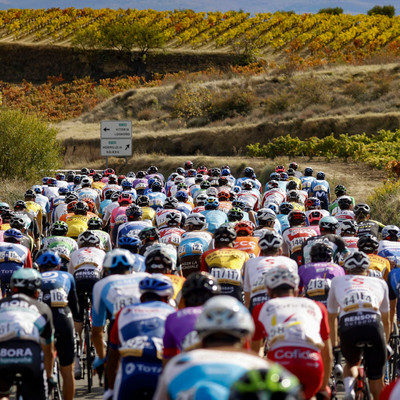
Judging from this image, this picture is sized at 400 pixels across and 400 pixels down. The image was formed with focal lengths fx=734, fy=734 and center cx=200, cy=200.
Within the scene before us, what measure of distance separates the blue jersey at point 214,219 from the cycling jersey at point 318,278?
15.8ft

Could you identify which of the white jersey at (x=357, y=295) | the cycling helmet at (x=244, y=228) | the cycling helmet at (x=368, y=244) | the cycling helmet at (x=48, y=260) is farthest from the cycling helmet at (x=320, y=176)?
the cycling helmet at (x=48, y=260)

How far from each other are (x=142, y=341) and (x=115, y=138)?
28648mm

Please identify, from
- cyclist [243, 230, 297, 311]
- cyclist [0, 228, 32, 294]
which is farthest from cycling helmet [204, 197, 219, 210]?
cyclist [243, 230, 297, 311]

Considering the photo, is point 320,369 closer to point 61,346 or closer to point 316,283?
point 316,283

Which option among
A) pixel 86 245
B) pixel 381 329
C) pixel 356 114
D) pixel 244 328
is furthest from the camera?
pixel 356 114

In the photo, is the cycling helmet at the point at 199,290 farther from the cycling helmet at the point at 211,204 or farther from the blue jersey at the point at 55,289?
the cycling helmet at the point at 211,204

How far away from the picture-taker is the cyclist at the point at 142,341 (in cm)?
575

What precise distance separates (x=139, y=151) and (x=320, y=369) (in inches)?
1669

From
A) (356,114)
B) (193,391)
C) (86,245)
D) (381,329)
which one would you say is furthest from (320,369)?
(356,114)

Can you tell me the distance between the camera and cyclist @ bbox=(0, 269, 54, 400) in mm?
6234

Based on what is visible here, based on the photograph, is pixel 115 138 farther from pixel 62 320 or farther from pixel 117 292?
pixel 117 292

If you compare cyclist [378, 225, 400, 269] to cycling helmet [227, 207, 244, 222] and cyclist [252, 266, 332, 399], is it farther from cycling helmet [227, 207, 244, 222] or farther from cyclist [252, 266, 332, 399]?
cyclist [252, 266, 332, 399]

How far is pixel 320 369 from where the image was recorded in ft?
19.9

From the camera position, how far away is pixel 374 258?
9680 mm
